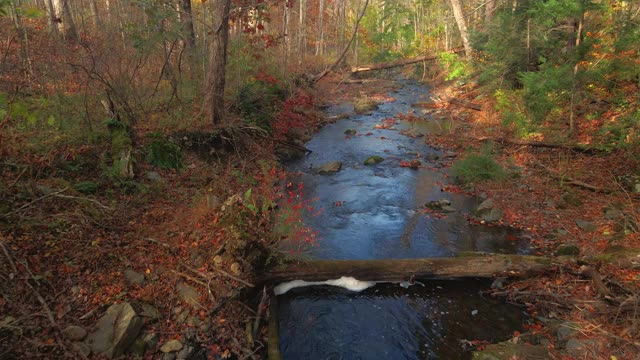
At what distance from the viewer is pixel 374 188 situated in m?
12.2

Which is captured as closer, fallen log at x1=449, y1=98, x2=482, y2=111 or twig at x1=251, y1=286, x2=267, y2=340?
twig at x1=251, y1=286, x2=267, y2=340

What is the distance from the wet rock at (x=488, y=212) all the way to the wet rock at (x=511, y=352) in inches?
186

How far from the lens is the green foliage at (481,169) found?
11367 mm

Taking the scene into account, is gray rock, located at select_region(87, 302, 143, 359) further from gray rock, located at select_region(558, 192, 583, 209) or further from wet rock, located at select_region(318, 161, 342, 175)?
gray rock, located at select_region(558, 192, 583, 209)

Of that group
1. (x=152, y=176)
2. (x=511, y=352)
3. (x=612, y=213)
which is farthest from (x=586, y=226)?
(x=152, y=176)

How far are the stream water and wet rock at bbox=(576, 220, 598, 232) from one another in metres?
1.28

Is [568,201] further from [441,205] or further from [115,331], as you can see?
[115,331]

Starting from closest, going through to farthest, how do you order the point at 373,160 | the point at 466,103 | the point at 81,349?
the point at 81,349, the point at 373,160, the point at 466,103

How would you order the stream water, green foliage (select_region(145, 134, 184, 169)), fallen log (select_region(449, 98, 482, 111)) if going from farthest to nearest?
fallen log (select_region(449, 98, 482, 111)) < green foliage (select_region(145, 134, 184, 169)) < the stream water

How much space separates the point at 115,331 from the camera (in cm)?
479

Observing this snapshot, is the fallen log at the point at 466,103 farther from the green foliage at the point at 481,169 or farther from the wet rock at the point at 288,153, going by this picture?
the wet rock at the point at 288,153

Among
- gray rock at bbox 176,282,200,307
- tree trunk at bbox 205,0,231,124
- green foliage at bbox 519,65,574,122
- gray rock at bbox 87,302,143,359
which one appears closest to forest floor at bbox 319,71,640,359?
green foliage at bbox 519,65,574,122

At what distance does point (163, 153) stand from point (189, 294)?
4255mm

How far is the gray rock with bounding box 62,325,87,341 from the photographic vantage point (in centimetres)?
457
